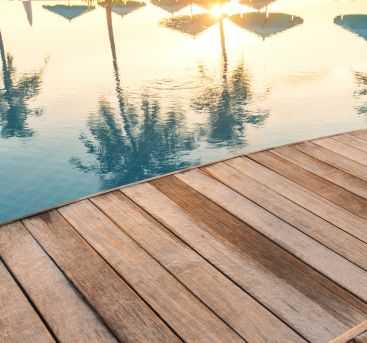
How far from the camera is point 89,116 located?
32.3 ft

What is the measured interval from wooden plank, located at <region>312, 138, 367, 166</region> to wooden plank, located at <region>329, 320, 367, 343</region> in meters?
2.32

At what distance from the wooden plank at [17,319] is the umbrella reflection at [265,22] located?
12632mm

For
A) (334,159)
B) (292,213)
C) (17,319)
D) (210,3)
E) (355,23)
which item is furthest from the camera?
(210,3)

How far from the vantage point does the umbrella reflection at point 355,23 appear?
1513 cm

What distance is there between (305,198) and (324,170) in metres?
0.62

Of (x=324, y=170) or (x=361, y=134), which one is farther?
(x=361, y=134)

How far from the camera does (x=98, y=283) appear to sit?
3.22 metres

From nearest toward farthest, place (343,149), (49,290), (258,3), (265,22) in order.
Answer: (49,290) → (343,149) → (265,22) → (258,3)

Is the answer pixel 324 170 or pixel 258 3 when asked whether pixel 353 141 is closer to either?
pixel 324 170

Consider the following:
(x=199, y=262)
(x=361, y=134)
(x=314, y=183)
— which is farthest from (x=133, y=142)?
(x=199, y=262)

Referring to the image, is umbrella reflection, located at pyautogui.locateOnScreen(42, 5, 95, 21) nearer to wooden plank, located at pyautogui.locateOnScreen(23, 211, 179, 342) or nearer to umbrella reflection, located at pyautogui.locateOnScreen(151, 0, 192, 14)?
umbrella reflection, located at pyautogui.locateOnScreen(151, 0, 192, 14)

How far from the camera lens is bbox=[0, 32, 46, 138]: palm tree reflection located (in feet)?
31.2

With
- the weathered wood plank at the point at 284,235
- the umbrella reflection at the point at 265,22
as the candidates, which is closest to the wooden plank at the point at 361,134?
the weathered wood plank at the point at 284,235

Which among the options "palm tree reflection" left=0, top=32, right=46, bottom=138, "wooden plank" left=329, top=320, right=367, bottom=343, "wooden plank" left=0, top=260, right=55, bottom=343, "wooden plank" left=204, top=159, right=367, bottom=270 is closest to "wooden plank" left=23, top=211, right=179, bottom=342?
"wooden plank" left=0, top=260, right=55, bottom=343
